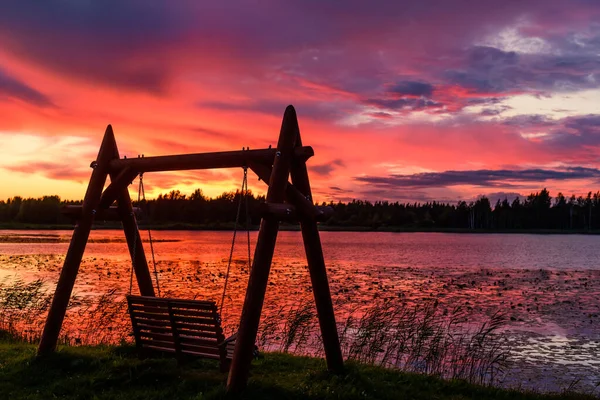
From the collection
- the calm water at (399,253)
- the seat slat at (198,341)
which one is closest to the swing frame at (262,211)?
the seat slat at (198,341)

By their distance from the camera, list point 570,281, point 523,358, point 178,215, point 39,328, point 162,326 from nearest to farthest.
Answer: point 162,326 → point 523,358 → point 39,328 → point 570,281 → point 178,215

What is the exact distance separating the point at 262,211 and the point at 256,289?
45.7 inches

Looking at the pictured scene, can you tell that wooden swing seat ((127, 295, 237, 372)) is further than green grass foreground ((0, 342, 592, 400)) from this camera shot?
Yes

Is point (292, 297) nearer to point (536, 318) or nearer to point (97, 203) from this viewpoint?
point (536, 318)

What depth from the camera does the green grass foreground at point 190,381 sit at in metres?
8.31

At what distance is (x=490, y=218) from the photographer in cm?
19338

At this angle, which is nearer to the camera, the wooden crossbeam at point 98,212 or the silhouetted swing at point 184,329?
the silhouetted swing at point 184,329

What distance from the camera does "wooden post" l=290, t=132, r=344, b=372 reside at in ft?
29.2

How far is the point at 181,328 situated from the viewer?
9.25 meters

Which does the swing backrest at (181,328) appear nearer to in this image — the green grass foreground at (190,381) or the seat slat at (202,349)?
the seat slat at (202,349)

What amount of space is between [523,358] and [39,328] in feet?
43.6

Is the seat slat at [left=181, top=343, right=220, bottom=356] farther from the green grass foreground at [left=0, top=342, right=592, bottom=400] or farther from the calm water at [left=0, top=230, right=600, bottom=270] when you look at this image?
the calm water at [left=0, top=230, right=600, bottom=270]

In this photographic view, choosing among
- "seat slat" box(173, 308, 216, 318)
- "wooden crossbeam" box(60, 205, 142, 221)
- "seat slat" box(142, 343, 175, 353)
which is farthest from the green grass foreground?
"wooden crossbeam" box(60, 205, 142, 221)

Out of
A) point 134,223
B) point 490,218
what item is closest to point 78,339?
point 134,223
